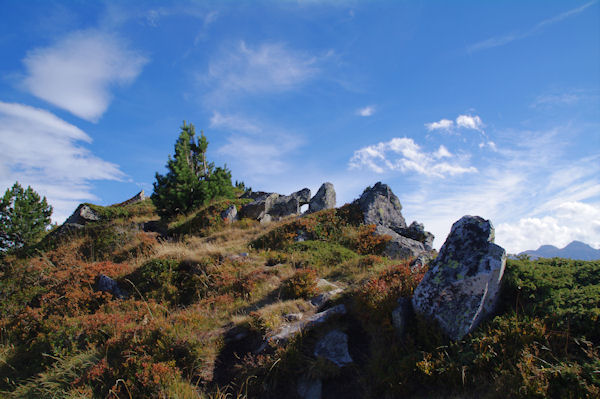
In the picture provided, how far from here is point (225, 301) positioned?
9109 mm

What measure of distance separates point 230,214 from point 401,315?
14.5 meters

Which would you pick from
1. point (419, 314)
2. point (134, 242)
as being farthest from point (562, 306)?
point (134, 242)

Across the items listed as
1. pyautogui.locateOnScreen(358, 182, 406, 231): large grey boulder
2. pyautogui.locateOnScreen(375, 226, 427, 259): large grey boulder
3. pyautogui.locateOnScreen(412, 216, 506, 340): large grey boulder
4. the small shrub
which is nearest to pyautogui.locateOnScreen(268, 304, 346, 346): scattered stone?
the small shrub

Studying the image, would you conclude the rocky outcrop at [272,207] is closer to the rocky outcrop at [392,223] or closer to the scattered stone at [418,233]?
the rocky outcrop at [392,223]

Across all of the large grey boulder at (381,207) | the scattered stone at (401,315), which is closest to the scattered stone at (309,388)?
the scattered stone at (401,315)

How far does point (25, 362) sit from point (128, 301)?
2.79 metres

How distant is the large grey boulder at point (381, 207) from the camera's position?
16.5m

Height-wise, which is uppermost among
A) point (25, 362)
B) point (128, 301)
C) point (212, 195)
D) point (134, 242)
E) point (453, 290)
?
point (212, 195)

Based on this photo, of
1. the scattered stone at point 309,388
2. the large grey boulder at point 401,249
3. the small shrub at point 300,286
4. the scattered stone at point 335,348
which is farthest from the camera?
the large grey boulder at point 401,249

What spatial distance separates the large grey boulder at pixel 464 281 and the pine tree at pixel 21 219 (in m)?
26.6

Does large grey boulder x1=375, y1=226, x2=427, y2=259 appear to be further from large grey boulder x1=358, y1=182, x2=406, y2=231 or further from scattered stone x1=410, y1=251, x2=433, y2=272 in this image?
scattered stone x1=410, y1=251, x2=433, y2=272

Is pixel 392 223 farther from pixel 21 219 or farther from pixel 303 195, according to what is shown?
pixel 21 219

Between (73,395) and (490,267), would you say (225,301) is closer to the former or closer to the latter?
(73,395)

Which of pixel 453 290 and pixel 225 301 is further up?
pixel 453 290
